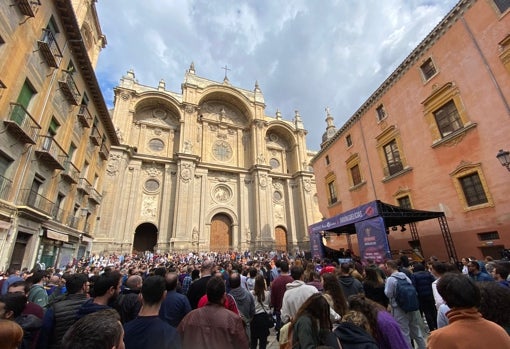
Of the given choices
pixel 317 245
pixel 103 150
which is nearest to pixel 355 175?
pixel 317 245

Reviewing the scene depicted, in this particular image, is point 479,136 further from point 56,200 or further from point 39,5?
point 56,200

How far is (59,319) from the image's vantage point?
8.82ft

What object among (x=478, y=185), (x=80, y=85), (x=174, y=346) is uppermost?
(x=80, y=85)

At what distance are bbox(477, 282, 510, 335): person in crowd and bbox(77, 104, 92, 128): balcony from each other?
17521mm

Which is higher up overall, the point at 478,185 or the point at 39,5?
the point at 39,5

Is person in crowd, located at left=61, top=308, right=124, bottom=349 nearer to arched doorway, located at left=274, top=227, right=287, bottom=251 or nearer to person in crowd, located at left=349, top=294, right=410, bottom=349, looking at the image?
person in crowd, located at left=349, top=294, right=410, bottom=349

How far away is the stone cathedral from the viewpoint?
23.0m

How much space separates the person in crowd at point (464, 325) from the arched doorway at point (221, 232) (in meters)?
24.6

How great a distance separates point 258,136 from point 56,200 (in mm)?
22451

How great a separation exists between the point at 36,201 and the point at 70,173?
10.2 feet

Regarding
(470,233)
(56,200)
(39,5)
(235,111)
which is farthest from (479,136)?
(235,111)

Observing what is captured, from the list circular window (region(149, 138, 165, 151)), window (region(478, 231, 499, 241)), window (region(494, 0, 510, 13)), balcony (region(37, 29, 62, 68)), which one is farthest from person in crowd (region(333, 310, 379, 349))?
circular window (region(149, 138, 165, 151))

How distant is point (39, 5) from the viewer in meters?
9.80

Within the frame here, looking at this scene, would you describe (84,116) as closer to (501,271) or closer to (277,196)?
(501,271)
